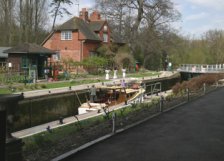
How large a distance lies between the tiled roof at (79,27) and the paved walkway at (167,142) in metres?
40.4

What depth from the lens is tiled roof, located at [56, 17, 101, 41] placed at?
55.2 metres

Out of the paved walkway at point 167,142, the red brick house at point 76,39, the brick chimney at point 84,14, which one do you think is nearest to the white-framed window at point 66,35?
the red brick house at point 76,39

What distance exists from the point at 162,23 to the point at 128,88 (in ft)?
122

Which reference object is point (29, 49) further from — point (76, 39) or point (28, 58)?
point (76, 39)

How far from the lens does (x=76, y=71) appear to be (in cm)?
4934

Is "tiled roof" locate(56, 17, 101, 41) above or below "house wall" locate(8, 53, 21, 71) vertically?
above

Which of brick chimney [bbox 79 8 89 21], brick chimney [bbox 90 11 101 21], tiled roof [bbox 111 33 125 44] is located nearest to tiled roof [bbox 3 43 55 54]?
brick chimney [bbox 79 8 89 21]

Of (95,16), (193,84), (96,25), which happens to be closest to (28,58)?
(193,84)

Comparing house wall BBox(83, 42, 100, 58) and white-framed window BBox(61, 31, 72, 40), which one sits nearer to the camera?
house wall BBox(83, 42, 100, 58)

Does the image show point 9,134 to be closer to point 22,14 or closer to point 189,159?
point 189,159

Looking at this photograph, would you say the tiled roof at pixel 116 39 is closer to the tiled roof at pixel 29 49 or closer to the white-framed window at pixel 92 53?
the white-framed window at pixel 92 53

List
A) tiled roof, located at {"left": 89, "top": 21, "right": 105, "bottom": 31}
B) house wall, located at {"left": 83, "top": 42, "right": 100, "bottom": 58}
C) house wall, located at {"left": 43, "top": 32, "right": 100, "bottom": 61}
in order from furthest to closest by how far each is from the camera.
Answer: tiled roof, located at {"left": 89, "top": 21, "right": 105, "bottom": 31} < house wall, located at {"left": 83, "top": 42, "right": 100, "bottom": 58} < house wall, located at {"left": 43, "top": 32, "right": 100, "bottom": 61}

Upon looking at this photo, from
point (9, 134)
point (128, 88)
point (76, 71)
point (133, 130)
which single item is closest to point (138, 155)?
point (133, 130)

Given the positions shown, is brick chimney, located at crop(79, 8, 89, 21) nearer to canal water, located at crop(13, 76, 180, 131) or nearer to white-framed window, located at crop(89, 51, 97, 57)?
white-framed window, located at crop(89, 51, 97, 57)
